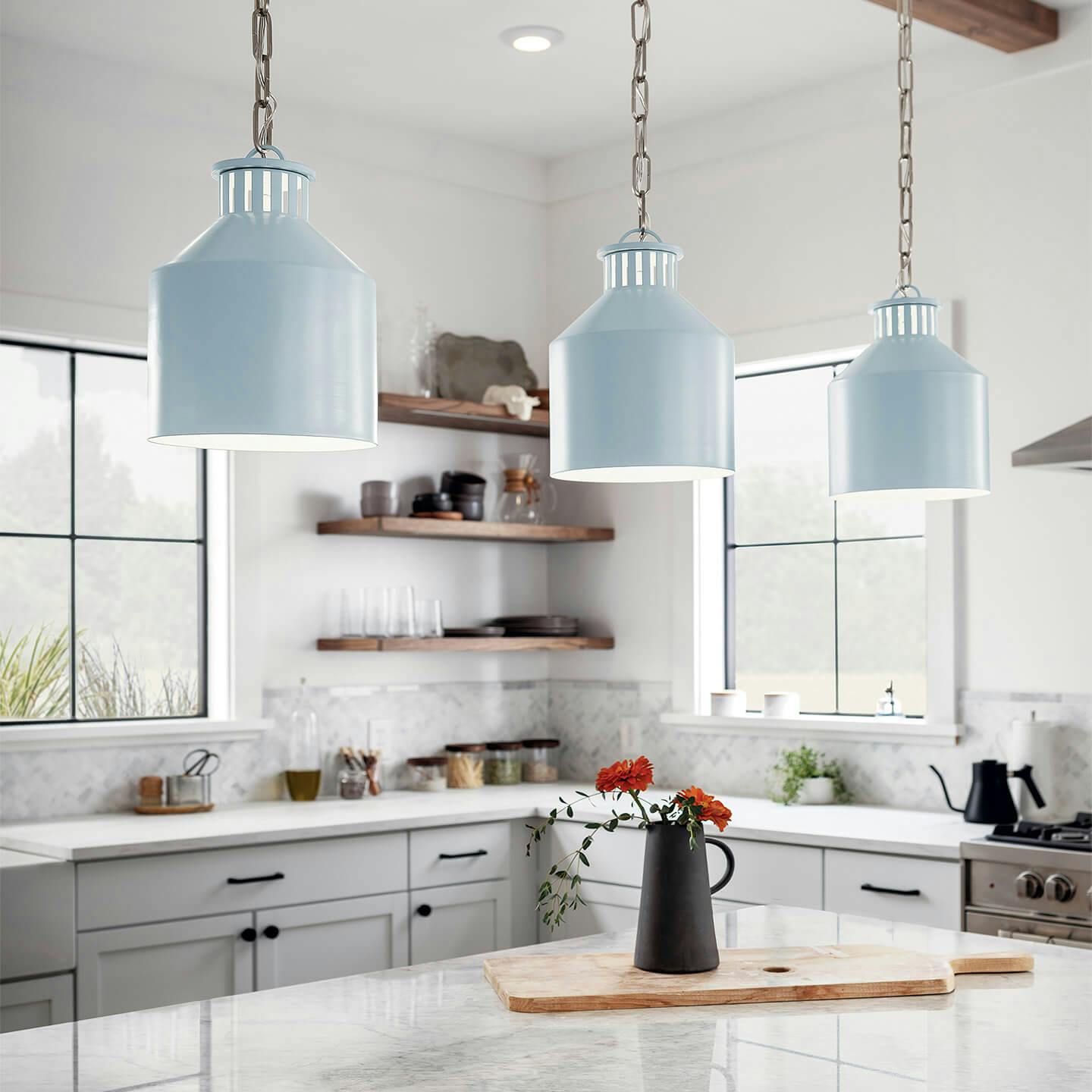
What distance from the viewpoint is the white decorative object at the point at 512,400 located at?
4.99m

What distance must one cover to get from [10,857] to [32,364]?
4.91ft

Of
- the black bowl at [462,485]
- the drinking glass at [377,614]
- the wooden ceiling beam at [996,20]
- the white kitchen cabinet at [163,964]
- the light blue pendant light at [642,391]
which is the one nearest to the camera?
the light blue pendant light at [642,391]

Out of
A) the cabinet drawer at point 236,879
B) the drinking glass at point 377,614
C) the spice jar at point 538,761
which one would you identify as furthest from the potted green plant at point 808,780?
the drinking glass at point 377,614

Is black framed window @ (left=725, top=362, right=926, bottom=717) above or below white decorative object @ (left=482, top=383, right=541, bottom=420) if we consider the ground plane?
below

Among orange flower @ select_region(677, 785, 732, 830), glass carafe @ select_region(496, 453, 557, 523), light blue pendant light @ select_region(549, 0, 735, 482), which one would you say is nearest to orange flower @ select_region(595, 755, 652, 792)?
orange flower @ select_region(677, 785, 732, 830)

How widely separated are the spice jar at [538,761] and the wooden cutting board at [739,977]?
2.82 metres

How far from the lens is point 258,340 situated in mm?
1406

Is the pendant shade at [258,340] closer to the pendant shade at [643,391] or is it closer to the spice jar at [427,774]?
the pendant shade at [643,391]

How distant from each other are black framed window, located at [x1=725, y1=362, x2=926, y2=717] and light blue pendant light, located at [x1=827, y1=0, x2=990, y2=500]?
302mm

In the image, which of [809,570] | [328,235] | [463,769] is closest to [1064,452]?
[463,769]

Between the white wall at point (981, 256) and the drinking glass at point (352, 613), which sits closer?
the white wall at point (981, 256)

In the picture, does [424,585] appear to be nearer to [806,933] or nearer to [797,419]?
[797,419]

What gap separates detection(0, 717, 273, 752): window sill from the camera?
4.08 meters

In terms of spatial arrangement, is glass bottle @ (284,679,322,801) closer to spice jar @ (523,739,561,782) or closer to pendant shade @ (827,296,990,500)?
spice jar @ (523,739,561,782)
